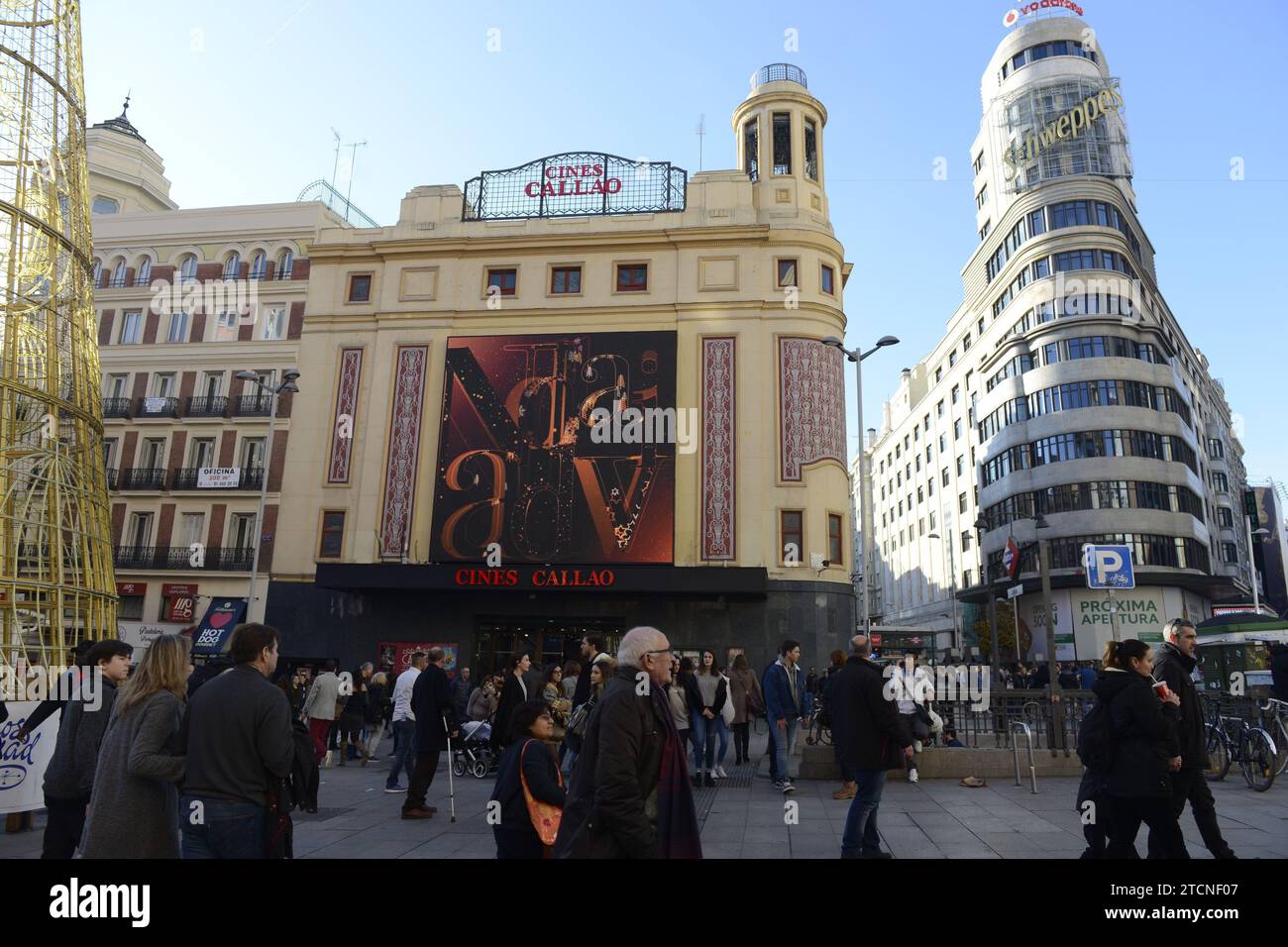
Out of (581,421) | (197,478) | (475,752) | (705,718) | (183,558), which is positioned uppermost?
(581,421)

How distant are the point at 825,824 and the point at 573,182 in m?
28.7

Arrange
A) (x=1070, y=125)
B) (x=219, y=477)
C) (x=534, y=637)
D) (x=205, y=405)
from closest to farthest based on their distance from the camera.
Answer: (x=534, y=637), (x=219, y=477), (x=205, y=405), (x=1070, y=125)

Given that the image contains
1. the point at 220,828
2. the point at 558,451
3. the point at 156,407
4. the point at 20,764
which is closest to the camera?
→ the point at 220,828

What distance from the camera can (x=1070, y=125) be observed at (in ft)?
166

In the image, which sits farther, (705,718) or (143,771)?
(705,718)

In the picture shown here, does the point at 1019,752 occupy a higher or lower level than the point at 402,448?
lower

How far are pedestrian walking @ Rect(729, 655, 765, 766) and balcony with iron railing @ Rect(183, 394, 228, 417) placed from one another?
26.8m

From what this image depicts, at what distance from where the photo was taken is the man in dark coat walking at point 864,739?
279 inches

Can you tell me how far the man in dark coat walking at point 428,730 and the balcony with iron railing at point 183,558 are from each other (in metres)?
24.2

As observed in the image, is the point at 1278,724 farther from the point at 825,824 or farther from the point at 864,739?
the point at 864,739

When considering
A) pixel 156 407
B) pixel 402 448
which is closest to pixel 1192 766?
pixel 402 448

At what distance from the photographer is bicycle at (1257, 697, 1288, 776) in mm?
11528

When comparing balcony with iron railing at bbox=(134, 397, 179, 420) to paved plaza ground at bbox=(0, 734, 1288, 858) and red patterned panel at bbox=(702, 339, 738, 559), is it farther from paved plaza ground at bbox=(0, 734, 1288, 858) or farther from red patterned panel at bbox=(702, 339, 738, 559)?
paved plaza ground at bbox=(0, 734, 1288, 858)

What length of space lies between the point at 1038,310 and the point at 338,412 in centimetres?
4059
